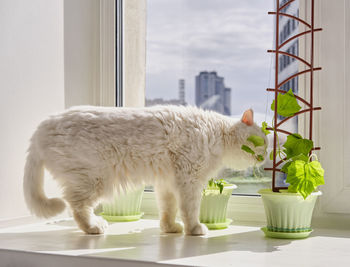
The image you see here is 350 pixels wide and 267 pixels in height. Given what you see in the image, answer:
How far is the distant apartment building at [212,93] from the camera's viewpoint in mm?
1931

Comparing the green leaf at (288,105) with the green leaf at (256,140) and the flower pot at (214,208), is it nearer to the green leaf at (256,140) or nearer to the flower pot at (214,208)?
the green leaf at (256,140)

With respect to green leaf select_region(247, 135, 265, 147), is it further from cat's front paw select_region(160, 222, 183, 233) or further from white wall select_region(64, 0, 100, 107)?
white wall select_region(64, 0, 100, 107)

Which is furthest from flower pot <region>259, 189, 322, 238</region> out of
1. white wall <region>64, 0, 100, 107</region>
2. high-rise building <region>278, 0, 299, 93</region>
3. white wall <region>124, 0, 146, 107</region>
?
white wall <region>64, 0, 100, 107</region>

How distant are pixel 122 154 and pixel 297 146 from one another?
57 centimetres

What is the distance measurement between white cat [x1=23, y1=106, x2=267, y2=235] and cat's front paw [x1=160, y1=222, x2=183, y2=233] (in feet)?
0.24

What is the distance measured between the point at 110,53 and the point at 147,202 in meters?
0.66

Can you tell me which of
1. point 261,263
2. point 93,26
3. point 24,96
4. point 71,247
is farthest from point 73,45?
point 261,263

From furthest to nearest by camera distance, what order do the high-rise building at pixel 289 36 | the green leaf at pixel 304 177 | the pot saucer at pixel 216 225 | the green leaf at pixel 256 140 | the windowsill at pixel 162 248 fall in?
the high-rise building at pixel 289 36 < the pot saucer at pixel 216 225 < the green leaf at pixel 256 140 < the green leaf at pixel 304 177 < the windowsill at pixel 162 248

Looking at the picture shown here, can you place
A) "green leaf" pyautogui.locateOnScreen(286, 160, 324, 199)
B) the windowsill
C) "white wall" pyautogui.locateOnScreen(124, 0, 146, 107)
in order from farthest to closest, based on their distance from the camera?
"white wall" pyautogui.locateOnScreen(124, 0, 146, 107), "green leaf" pyautogui.locateOnScreen(286, 160, 324, 199), the windowsill

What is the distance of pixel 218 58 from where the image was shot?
193 cm

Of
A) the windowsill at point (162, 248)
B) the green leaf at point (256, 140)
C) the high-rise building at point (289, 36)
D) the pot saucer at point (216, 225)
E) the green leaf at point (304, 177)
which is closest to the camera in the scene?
the windowsill at point (162, 248)

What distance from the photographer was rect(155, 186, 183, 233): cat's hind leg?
5.32 ft

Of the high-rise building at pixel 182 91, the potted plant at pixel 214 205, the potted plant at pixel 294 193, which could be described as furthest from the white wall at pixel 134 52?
the potted plant at pixel 294 193

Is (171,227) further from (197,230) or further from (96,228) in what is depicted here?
(96,228)
